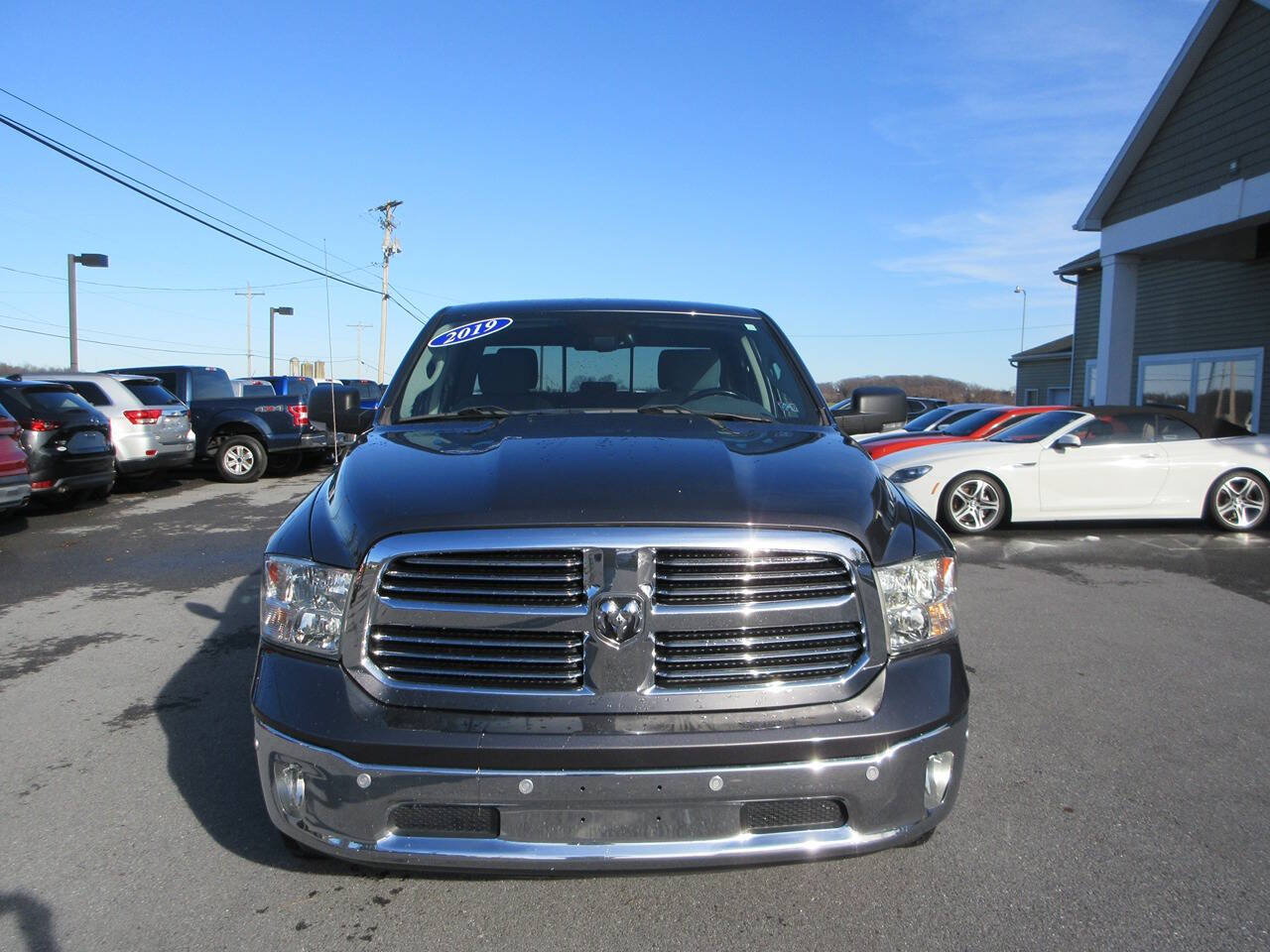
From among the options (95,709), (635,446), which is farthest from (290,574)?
(95,709)

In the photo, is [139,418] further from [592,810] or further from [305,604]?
[592,810]

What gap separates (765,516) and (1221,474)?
9.40 m

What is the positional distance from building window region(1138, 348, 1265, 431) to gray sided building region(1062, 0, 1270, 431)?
28 millimetres

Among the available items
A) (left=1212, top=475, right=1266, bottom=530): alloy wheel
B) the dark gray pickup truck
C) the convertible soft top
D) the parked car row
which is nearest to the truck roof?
the dark gray pickup truck

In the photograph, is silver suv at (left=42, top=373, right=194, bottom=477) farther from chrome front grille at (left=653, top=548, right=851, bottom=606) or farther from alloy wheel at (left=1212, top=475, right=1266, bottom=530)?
alloy wheel at (left=1212, top=475, right=1266, bottom=530)

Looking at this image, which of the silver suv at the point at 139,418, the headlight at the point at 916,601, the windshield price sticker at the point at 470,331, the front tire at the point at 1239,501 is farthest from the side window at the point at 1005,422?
the silver suv at the point at 139,418

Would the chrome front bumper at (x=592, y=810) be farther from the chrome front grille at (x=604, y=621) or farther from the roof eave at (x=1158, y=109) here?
the roof eave at (x=1158, y=109)

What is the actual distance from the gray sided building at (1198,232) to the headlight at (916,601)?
1273cm

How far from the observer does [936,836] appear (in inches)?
117

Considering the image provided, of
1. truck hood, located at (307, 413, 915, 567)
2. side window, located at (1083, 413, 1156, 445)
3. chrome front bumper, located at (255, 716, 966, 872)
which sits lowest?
chrome front bumper, located at (255, 716, 966, 872)

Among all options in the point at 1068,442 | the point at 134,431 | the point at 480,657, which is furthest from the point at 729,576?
the point at 134,431

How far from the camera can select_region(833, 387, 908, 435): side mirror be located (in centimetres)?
415

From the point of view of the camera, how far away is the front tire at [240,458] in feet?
48.1

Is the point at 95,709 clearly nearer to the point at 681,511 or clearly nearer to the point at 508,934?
the point at 508,934
